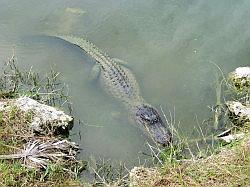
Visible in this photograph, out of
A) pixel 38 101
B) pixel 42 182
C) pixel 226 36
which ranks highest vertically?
pixel 226 36

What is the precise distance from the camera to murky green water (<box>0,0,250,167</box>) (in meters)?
5.77

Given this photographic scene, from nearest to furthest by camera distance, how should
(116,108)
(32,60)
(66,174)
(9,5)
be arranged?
(66,174) < (116,108) < (32,60) < (9,5)

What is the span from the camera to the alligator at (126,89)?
5711mm

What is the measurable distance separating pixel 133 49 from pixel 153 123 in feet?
4.99

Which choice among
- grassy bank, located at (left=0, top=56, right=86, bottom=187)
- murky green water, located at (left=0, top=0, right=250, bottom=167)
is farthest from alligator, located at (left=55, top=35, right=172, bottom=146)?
grassy bank, located at (left=0, top=56, right=86, bottom=187)

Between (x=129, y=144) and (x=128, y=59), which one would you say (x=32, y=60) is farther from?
(x=129, y=144)

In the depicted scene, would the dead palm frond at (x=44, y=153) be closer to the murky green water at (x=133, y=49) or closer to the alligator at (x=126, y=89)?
the murky green water at (x=133, y=49)

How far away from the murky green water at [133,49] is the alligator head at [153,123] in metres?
0.14

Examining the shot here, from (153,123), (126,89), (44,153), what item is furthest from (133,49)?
(44,153)

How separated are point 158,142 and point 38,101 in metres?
1.51

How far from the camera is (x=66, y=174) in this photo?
471cm

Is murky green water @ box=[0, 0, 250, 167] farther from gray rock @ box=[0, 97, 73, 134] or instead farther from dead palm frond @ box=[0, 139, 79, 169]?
dead palm frond @ box=[0, 139, 79, 169]

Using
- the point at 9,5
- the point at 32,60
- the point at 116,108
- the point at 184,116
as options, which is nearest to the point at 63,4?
the point at 9,5

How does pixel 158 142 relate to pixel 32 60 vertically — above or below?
below
